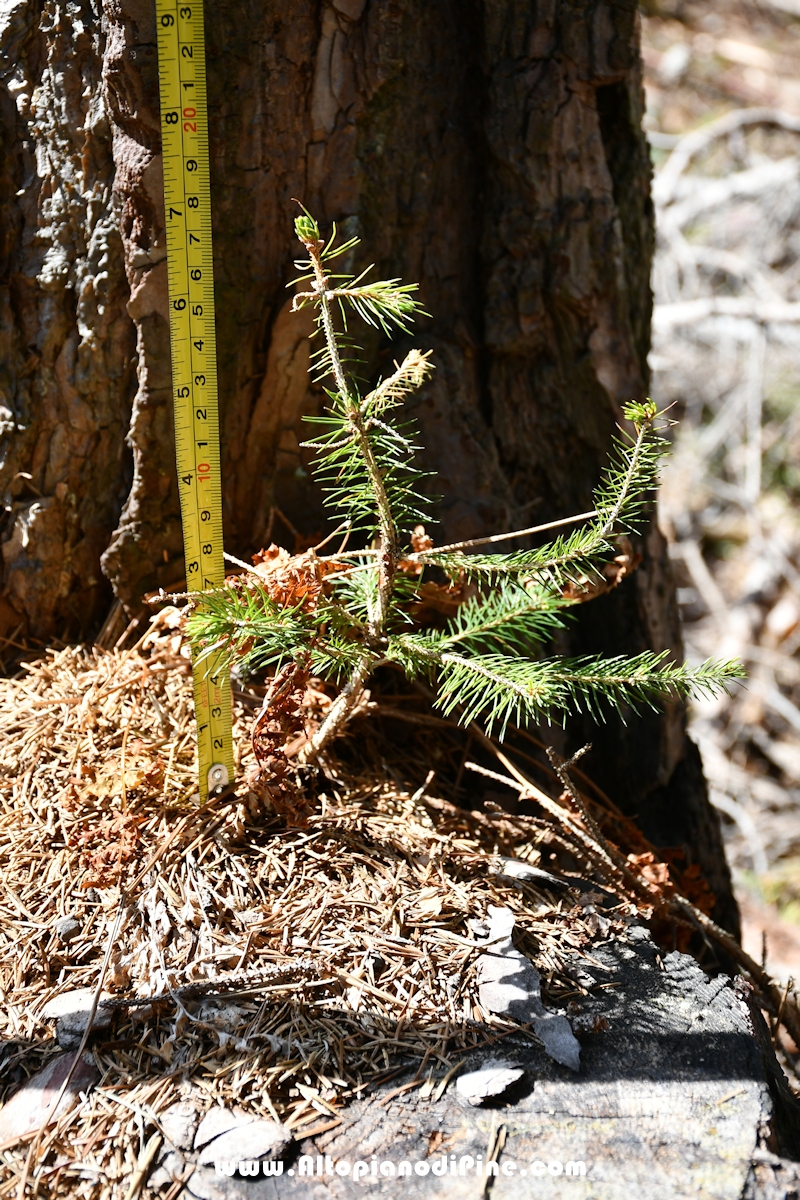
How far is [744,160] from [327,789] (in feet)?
19.8

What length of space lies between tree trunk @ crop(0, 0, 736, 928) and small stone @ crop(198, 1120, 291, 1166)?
1398 millimetres

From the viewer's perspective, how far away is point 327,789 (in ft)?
7.43

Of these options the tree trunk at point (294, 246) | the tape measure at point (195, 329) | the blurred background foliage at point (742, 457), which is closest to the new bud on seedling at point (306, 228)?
the tape measure at point (195, 329)

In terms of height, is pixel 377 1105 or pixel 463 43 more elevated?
pixel 463 43

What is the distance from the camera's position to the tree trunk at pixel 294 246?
2119mm

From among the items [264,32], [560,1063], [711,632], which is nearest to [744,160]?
[711,632]

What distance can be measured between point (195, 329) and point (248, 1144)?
5.42 feet

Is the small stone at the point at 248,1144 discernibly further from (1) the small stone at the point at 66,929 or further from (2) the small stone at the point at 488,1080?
(1) the small stone at the point at 66,929

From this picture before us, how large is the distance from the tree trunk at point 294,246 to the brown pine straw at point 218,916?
476 millimetres

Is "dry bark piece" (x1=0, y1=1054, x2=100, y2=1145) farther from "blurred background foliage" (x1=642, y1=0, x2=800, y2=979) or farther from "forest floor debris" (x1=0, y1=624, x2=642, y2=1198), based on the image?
"blurred background foliage" (x1=642, y1=0, x2=800, y2=979)

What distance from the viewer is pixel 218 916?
191 cm

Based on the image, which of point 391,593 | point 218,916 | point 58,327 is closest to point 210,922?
point 218,916

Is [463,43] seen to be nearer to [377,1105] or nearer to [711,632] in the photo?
[377,1105]

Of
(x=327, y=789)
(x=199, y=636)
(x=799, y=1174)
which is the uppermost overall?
(x=199, y=636)
